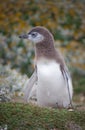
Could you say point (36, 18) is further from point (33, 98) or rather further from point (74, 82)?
point (33, 98)

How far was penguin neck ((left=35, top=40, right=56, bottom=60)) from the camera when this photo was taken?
316 inches

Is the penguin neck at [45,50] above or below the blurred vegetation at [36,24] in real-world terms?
below

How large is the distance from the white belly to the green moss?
604mm

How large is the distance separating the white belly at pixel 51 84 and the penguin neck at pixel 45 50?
4.7 inches

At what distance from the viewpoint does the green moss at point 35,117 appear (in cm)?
685

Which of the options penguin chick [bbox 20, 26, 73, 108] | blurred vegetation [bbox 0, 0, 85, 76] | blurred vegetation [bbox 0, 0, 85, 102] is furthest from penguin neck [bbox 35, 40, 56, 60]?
blurred vegetation [bbox 0, 0, 85, 76]

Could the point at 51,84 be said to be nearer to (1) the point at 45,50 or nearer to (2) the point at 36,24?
(1) the point at 45,50

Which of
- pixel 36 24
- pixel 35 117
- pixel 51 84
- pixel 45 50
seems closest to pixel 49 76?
pixel 51 84

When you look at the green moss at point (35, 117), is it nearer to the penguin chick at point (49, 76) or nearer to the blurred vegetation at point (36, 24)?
the penguin chick at point (49, 76)

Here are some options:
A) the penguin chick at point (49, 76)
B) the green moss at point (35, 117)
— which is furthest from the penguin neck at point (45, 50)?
the green moss at point (35, 117)

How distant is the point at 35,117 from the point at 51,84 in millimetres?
946

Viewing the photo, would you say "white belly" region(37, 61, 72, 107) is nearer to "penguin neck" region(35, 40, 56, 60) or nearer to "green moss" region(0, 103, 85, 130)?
"penguin neck" region(35, 40, 56, 60)

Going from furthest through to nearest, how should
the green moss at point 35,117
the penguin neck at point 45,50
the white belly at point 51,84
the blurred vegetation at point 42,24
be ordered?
the blurred vegetation at point 42,24, the penguin neck at point 45,50, the white belly at point 51,84, the green moss at point 35,117

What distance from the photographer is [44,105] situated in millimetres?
8133
